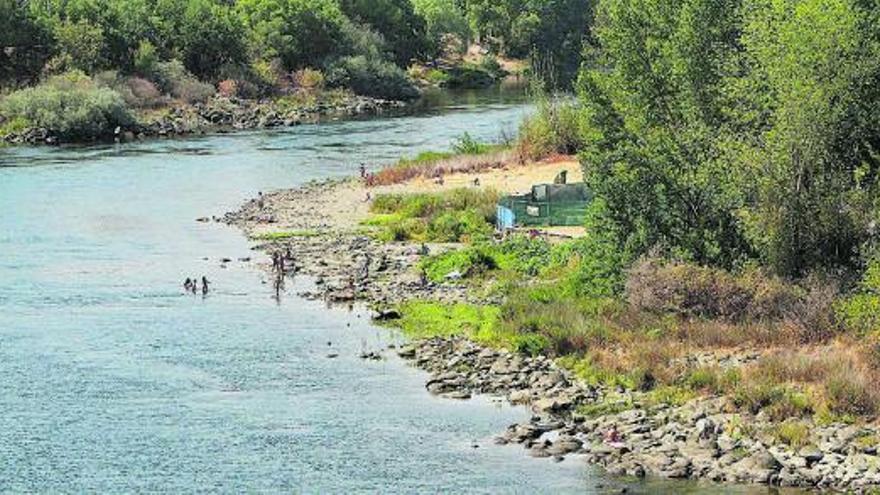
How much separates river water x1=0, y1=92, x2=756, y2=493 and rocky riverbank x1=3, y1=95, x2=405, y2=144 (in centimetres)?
2770

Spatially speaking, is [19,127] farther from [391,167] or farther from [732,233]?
[732,233]

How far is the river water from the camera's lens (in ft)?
104

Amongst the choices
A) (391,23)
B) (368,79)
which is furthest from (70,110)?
(391,23)

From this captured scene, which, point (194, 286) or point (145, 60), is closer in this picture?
point (194, 286)

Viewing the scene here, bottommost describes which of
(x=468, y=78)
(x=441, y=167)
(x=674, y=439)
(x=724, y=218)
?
(x=674, y=439)

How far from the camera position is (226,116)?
105 meters

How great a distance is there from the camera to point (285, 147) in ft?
287

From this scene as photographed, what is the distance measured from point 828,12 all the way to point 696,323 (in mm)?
9019

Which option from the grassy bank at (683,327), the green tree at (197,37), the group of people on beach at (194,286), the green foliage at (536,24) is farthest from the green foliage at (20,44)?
the grassy bank at (683,327)

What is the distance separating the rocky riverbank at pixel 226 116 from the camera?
9406 cm

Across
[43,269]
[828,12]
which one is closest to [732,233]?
[828,12]

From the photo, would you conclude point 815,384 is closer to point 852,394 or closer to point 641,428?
point 852,394

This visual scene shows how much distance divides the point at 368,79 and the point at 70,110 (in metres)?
35.0

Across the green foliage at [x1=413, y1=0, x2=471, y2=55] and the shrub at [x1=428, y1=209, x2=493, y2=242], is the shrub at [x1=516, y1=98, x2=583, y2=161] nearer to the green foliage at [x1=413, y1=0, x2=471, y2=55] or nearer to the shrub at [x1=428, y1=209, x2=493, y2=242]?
the shrub at [x1=428, y1=209, x2=493, y2=242]
